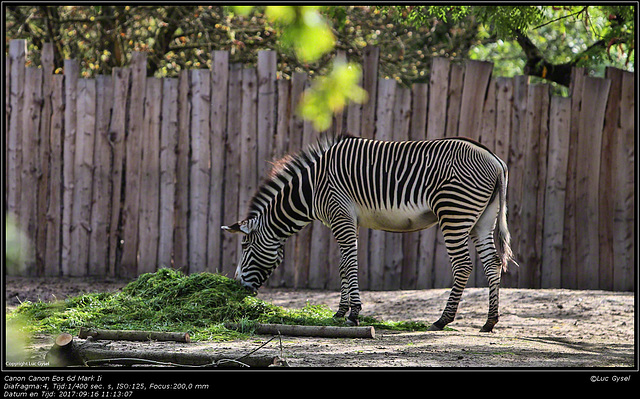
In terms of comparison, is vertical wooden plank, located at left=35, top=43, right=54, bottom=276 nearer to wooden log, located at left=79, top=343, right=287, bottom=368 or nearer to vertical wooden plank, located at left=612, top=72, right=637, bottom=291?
wooden log, located at left=79, top=343, right=287, bottom=368

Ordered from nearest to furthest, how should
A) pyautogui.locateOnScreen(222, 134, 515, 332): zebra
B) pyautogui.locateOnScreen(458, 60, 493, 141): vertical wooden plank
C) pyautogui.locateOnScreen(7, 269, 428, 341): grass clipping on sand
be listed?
pyautogui.locateOnScreen(7, 269, 428, 341): grass clipping on sand
pyautogui.locateOnScreen(222, 134, 515, 332): zebra
pyautogui.locateOnScreen(458, 60, 493, 141): vertical wooden plank

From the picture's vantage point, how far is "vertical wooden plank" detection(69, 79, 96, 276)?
8.49 m

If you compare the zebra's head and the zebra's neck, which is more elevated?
the zebra's neck

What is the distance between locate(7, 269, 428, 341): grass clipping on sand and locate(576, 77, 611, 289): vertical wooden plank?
289 cm

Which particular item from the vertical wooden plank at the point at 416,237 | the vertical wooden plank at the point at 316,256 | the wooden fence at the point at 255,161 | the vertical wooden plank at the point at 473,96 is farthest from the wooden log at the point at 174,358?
the vertical wooden plank at the point at 473,96

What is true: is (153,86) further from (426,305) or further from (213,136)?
(426,305)

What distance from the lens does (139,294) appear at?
6141 millimetres

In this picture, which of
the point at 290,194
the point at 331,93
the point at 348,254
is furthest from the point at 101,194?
the point at 331,93

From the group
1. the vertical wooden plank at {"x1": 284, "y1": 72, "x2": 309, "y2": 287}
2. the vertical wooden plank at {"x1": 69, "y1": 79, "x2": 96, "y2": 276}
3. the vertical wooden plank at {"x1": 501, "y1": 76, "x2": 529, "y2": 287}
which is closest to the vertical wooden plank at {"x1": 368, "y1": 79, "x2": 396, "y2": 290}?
the vertical wooden plank at {"x1": 284, "y1": 72, "x2": 309, "y2": 287}

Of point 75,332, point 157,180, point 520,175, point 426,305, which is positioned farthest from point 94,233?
point 520,175

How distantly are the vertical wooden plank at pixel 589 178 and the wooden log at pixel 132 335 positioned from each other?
4974mm

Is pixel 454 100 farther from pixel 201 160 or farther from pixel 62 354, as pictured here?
pixel 62 354

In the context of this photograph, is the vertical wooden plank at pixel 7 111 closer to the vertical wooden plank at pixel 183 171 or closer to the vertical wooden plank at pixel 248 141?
the vertical wooden plank at pixel 183 171

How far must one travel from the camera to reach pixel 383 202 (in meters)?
6.25
